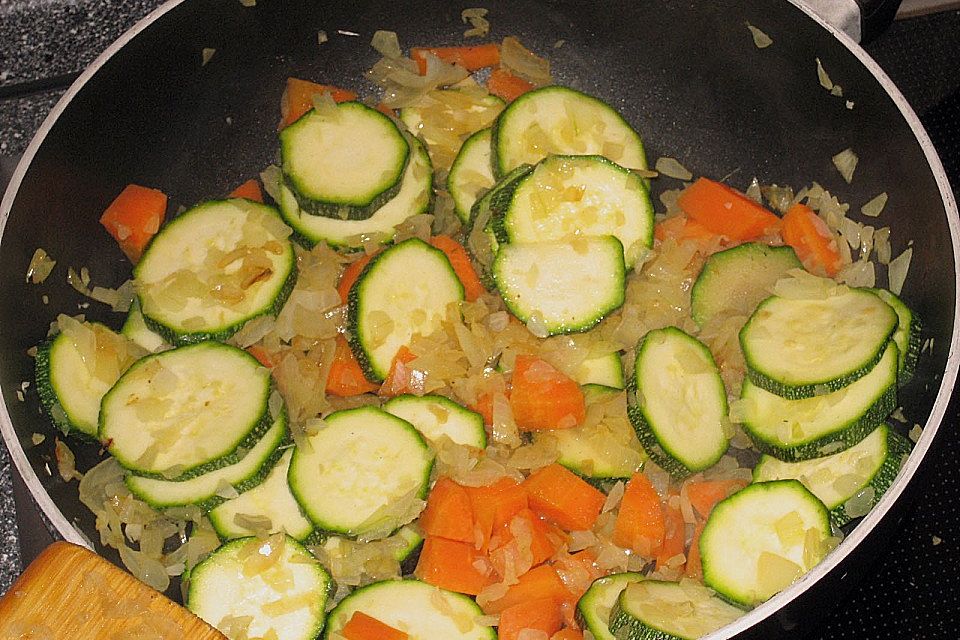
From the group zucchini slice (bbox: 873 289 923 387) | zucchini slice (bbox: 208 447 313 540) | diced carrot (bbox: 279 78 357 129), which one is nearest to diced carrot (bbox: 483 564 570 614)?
zucchini slice (bbox: 208 447 313 540)

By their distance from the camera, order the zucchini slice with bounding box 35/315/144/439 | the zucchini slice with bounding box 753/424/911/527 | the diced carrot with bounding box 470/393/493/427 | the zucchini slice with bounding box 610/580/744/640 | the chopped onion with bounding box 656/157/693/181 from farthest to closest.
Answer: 1. the chopped onion with bounding box 656/157/693/181
2. the diced carrot with bounding box 470/393/493/427
3. the zucchini slice with bounding box 35/315/144/439
4. the zucchini slice with bounding box 753/424/911/527
5. the zucchini slice with bounding box 610/580/744/640

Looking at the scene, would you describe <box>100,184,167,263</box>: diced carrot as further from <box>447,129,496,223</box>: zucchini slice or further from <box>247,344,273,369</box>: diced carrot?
<box>447,129,496,223</box>: zucchini slice

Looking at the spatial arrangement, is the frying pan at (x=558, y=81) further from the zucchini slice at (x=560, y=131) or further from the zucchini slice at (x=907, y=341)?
the zucchini slice at (x=560, y=131)

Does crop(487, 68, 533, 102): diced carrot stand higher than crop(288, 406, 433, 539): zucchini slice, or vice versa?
crop(487, 68, 533, 102): diced carrot

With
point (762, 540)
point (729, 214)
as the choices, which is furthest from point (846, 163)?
point (762, 540)

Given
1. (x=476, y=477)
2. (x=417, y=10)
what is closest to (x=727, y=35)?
(x=417, y=10)

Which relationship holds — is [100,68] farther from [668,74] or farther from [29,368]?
[668,74]
